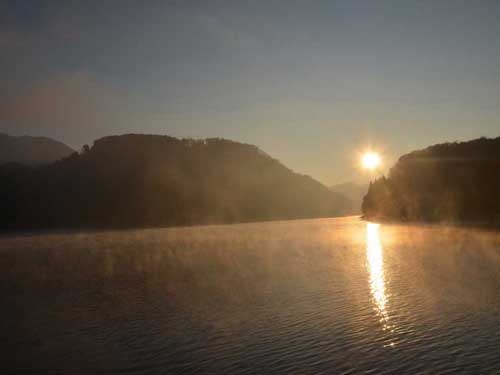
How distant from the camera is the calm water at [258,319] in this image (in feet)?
64.8

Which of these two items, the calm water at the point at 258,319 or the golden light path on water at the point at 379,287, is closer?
the calm water at the point at 258,319

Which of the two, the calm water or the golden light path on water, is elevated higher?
the calm water

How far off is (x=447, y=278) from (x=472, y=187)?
6765 inches

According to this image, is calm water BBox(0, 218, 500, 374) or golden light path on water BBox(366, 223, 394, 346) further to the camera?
golden light path on water BBox(366, 223, 394, 346)

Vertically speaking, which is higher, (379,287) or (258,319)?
(258,319)

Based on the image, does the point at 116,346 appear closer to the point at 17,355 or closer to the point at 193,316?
the point at 17,355

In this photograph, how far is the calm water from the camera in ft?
64.8

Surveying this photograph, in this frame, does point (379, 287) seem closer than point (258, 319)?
No

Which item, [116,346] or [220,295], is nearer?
[116,346]

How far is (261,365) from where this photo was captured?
19.2 meters

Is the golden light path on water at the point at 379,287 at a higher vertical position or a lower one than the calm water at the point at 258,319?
lower

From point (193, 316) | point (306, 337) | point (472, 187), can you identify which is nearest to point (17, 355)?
point (193, 316)

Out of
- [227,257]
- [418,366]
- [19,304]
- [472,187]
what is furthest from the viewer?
[472,187]

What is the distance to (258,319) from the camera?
2767cm
